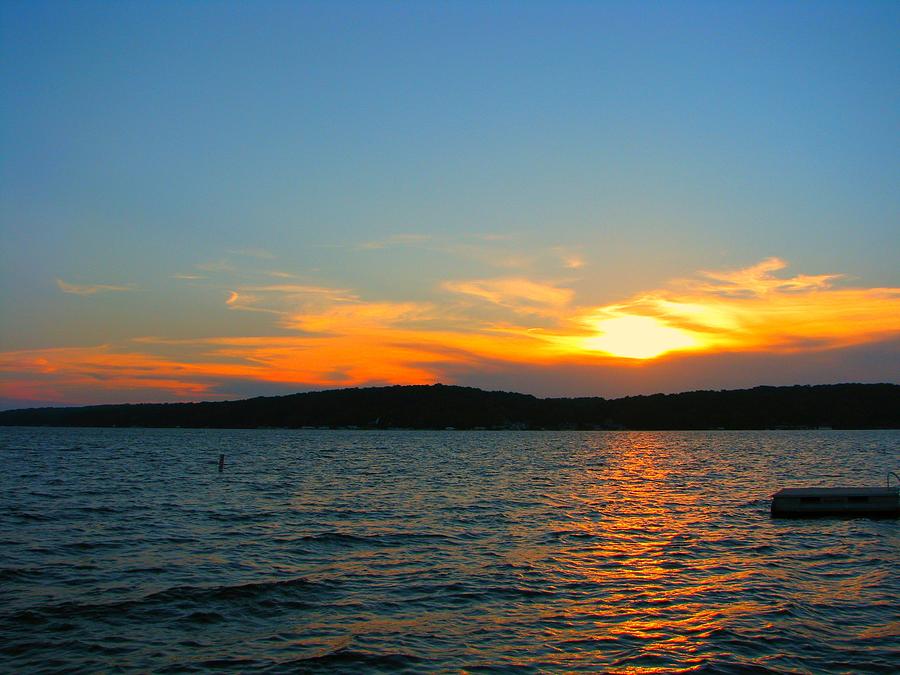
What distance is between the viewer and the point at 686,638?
17.1 meters

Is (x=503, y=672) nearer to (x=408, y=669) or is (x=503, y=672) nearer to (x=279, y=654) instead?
(x=408, y=669)

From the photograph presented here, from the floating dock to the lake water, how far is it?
42.8 inches

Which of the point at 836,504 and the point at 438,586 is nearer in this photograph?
the point at 438,586

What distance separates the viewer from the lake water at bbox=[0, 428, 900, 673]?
52.1 ft

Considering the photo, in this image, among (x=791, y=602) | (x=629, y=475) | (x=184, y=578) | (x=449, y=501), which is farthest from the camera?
(x=629, y=475)

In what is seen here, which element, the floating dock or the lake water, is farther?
the floating dock

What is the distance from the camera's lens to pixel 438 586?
868 inches

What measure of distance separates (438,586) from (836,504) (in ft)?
92.1

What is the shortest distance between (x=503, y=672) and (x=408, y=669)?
196 centimetres

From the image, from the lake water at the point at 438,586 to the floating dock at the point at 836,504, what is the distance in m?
1.09

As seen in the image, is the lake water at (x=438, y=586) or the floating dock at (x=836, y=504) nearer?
the lake water at (x=438, y=586)

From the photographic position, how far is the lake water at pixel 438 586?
626 inches

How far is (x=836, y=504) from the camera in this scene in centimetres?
3978

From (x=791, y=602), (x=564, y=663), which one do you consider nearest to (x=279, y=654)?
(x=564, y=663)
